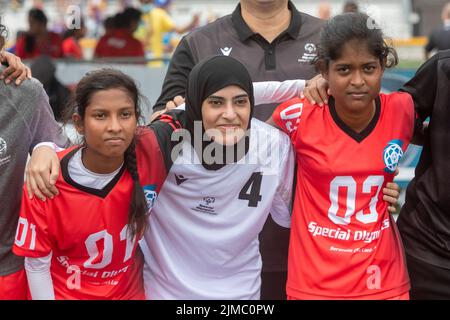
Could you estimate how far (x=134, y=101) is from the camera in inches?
121

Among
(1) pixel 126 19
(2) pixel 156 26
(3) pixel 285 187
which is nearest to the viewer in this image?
(3) pixel 285 187

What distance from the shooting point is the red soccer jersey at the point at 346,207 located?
9.94 ft

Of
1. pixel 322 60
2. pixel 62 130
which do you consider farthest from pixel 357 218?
pixel 62 130

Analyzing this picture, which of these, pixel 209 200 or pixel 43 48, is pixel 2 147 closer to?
pixel 209 200

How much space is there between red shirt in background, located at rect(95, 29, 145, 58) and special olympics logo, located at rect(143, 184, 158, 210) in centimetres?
634

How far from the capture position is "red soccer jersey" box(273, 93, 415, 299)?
3.03m

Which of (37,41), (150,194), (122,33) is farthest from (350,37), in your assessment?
(37,41)

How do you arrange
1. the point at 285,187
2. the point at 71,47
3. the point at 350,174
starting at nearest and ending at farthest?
the point at 350,174
the point at 285,187
the point at 71,47

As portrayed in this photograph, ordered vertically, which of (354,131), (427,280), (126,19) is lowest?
(427,280)

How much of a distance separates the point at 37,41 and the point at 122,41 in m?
1.20

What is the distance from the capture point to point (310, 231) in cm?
310

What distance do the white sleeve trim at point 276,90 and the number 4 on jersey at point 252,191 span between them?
1.26 ft

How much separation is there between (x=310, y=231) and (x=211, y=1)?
638 inches
